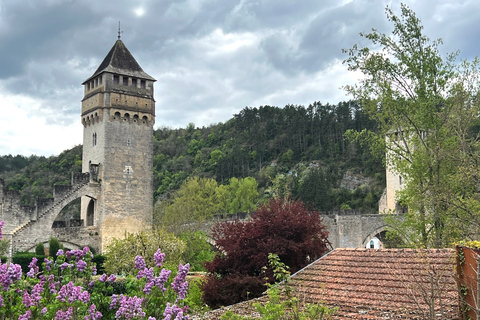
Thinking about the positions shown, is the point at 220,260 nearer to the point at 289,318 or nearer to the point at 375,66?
the point at 289,318

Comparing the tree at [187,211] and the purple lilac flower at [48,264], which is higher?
the tree at [187,211]

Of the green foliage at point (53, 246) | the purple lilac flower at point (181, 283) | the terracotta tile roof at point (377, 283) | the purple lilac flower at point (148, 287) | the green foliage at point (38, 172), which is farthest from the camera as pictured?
the green foliage at point (38, 172)

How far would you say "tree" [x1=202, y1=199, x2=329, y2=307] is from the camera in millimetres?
11977

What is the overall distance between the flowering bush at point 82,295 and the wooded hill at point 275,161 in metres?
47.5

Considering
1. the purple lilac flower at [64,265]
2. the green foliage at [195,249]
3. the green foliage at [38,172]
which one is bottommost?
the green foliage at [195,249]

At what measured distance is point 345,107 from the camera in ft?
250

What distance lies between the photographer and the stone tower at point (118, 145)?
96.7ft

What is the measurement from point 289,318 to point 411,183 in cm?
1028

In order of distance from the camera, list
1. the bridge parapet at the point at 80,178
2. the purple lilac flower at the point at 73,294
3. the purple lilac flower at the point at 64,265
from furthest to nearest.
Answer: the bridge parapet at the point at 80,178, the purple lilac flower at the point at 64,265, the purple lilac flower at the point at 73,294

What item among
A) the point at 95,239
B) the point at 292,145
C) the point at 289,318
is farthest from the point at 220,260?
the point at 292,145

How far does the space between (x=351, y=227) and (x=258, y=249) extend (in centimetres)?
2364

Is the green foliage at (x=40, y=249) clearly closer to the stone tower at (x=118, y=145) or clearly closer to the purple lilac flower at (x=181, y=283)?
the stone tower at (x=118, y=145)

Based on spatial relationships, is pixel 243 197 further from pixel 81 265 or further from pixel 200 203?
pixel 81 265

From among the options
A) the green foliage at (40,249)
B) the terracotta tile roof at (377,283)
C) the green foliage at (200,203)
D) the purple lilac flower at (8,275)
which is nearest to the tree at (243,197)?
the green foliage at (200,203)
